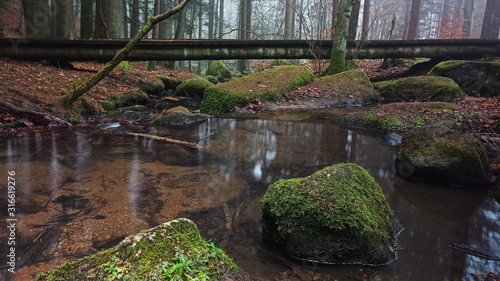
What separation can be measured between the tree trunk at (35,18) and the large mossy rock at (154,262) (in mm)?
10749

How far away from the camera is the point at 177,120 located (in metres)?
7.49

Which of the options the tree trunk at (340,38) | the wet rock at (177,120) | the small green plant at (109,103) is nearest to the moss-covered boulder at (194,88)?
the small green plant at (109,103)

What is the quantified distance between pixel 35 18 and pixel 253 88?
7.06 m

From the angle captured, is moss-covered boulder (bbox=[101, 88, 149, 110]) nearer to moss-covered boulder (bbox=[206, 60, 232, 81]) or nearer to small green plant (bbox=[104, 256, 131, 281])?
small green plant (bbox=[104, 256, 131, 281])

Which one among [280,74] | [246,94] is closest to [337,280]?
[246,94]

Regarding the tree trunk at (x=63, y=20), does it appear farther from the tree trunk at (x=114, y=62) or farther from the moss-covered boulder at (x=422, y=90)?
the moss-covered boulder at (x=422, y=90)

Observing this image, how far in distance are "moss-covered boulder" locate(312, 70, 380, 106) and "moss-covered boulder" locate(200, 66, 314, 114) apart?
0.67 m

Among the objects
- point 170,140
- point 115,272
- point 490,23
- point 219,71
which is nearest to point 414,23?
point 490,23

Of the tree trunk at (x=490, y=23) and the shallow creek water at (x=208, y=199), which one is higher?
the tree trunk at (x=490, y=23)

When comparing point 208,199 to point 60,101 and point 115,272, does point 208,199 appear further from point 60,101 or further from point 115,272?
point 60,101

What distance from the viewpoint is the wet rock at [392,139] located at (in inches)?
248

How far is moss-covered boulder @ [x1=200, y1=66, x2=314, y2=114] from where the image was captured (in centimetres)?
925

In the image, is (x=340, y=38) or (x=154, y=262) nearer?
(x=154, y=262)

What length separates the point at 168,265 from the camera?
154 cm
